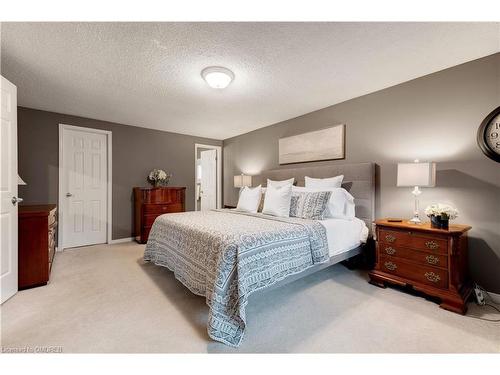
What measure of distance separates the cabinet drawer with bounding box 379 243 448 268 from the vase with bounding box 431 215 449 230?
0.87 feet

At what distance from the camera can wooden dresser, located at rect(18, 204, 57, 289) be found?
229 cm

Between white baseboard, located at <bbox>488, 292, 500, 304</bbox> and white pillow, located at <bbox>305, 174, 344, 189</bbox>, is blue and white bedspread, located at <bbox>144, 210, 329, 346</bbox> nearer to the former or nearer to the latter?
white pillow, located at <bbox>305, 174, 344, 189</bbox>

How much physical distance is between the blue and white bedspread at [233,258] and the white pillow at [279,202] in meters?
0.27

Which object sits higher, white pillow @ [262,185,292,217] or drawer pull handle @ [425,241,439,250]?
white pillow @ [262,185,292,217]

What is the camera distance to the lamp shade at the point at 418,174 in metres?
2.17

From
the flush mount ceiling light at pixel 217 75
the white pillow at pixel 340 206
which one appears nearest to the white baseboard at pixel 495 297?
the white pillow at pixel 340 206

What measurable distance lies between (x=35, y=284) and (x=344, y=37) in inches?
153

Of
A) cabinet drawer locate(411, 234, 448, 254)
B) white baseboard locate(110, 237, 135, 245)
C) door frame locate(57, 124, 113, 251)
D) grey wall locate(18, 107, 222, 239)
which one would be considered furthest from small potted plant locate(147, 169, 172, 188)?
cabinet drawer locate(411, 234, 448, 254)

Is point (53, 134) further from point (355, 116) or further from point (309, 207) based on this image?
point (355, 116)

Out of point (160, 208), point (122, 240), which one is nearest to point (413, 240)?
point (160, 208)

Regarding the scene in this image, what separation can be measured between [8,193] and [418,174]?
4.07m

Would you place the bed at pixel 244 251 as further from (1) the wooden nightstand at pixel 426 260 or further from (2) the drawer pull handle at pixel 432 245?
(2) the drawer pull handle at pixel 432 245

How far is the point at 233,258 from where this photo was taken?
5.29 ft

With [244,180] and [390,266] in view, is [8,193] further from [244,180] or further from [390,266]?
[390,266]
